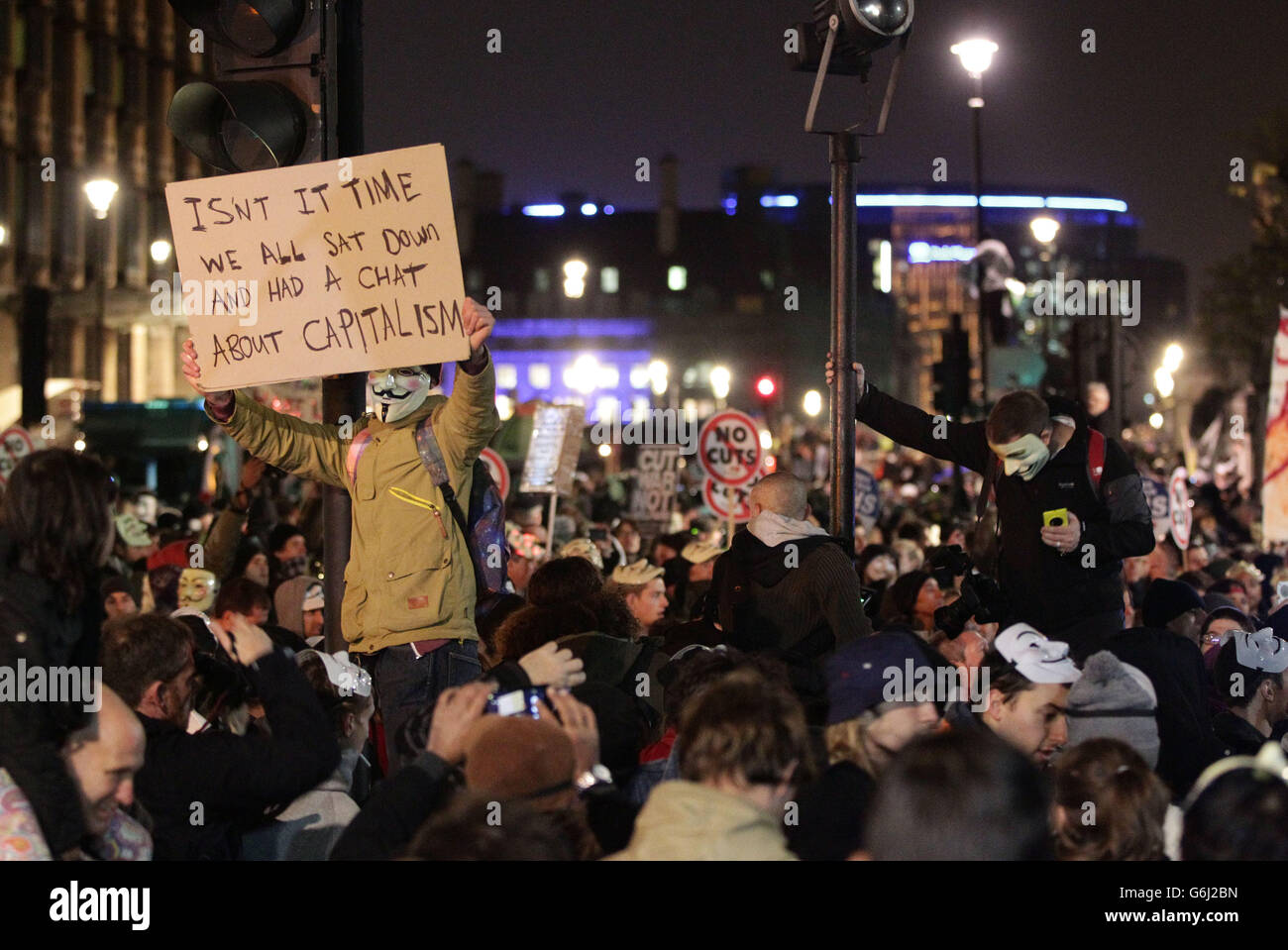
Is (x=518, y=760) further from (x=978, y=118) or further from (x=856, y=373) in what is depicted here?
(x=978, y=118)

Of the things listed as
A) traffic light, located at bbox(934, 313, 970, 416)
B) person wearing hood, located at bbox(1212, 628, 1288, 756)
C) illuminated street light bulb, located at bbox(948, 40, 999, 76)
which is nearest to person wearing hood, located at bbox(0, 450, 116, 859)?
person wearing hood, located at bbox(1212, 628, 1288, 756)

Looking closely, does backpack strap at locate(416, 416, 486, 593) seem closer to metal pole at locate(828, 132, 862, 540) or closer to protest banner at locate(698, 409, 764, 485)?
metal pole at locate(828, 132, 862, 540)

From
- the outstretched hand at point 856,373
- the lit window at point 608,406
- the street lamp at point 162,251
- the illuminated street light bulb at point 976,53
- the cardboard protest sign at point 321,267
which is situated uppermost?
the street lamp at point 162,251

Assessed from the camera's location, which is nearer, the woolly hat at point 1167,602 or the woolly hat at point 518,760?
the woolly hat at point 518,760

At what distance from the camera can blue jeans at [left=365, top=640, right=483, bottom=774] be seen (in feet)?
19.3

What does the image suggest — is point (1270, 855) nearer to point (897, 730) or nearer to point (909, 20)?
point (897, 730)

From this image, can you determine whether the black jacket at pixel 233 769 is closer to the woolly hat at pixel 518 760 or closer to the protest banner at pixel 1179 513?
the woolly hat at pixel 518 760

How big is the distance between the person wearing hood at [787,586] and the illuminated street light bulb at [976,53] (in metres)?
18.6

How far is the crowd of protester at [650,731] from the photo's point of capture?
12.0ft

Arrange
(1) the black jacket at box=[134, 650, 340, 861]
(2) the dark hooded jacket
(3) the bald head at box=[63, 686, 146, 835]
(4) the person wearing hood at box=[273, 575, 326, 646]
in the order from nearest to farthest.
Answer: (3) the bald head at box=[63, 686, 146, 835] → (1) the black jacket at box=[134, 650, 340, 861] → (2) the dark hooded jacket → (4) the person wearing hood at box=[273, 575, 326, 646]

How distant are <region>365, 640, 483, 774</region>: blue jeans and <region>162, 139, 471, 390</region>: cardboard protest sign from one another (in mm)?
987

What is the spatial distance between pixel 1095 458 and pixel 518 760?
385cm

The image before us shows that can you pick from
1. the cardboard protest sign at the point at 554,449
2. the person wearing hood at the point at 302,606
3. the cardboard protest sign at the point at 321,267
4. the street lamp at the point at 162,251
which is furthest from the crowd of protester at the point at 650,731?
the street lamp at the point at 162,251
